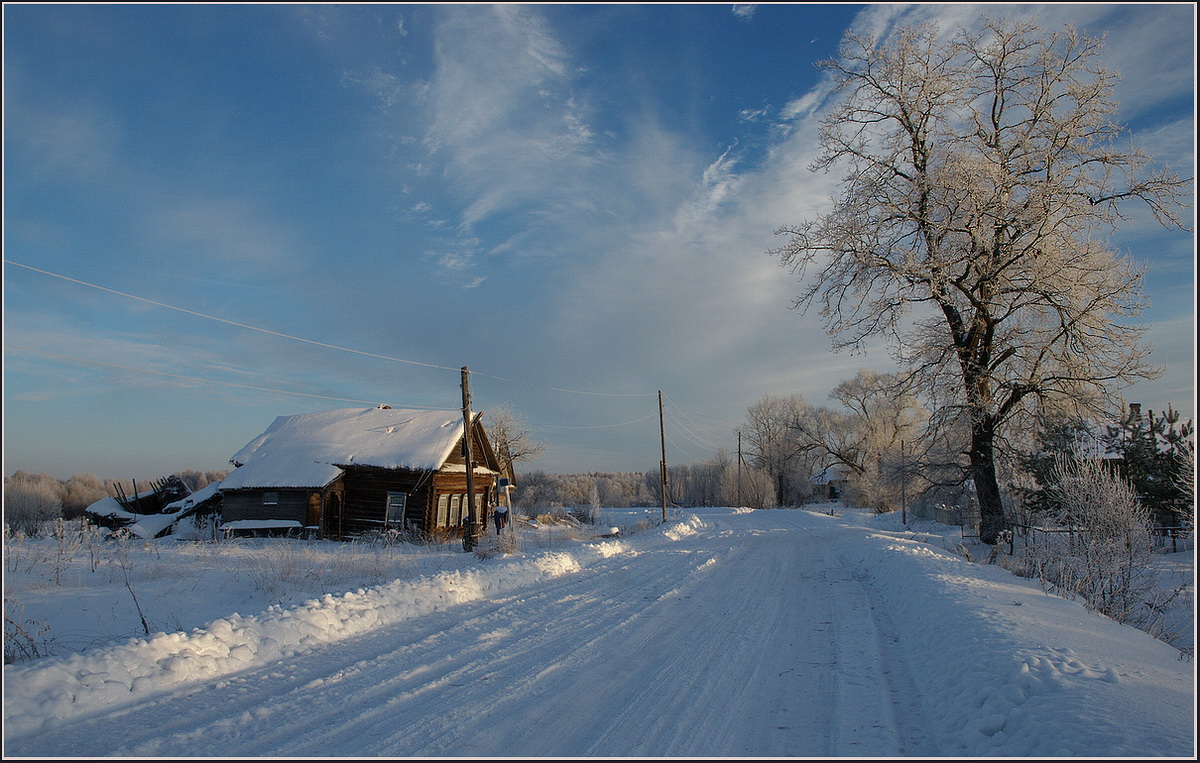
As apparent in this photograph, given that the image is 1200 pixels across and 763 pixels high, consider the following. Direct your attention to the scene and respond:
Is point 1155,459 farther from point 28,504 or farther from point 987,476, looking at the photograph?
point 28,504

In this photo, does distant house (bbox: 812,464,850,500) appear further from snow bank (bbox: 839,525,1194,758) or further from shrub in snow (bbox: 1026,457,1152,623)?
snow bank (bbox: 839,525,1194,758)

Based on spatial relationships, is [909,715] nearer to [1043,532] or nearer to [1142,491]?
[1043,532]

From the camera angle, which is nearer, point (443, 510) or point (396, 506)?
point (396, 506)

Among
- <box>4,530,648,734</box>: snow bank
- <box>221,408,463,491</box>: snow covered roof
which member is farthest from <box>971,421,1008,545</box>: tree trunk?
<box>221,408,463,491</box>: snow covered roof

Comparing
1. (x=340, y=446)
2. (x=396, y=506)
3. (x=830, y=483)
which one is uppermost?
(x=340, y=446)

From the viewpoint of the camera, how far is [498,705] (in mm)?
5223

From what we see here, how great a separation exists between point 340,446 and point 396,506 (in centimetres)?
398

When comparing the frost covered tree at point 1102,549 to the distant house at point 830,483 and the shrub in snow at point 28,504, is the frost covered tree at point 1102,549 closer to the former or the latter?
the shrub in snow at point 28,504

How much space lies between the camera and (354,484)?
26516 millimetres

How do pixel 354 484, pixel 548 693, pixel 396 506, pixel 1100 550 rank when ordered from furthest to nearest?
1. pixel 354 484
2. pixel 396 506
3. pixel 1100 550
4. pixel 548 693

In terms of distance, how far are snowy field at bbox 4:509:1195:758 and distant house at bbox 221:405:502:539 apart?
46.5 ft

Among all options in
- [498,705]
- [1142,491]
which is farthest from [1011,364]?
[498,705]

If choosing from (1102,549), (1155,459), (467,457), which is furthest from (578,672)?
(1155,459)

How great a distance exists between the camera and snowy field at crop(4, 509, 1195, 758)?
4512mm
